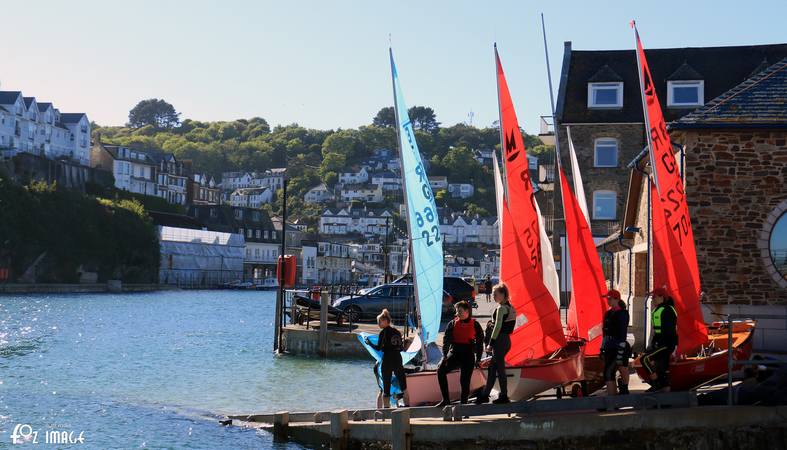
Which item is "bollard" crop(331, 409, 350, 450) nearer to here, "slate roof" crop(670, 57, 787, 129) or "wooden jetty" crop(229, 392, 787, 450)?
"wooden jetty" crop(229, 392, 787, 450)

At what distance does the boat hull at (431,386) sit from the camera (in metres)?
16.8

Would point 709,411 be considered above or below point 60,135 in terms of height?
below

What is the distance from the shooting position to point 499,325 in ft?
51.2

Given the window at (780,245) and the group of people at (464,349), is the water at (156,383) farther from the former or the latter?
the window at (780,245)

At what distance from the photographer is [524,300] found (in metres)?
16.9

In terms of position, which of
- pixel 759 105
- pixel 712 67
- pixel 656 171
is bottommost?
pixel 656 171

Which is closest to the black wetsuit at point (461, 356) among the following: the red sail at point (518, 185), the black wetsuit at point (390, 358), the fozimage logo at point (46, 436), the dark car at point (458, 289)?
the black wetsuit at point (390, 358)

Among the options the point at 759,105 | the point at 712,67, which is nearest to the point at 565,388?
the point at 759,105

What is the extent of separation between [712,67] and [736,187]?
32.3m

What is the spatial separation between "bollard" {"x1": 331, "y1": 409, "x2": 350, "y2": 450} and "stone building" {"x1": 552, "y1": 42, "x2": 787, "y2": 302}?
36.4 m

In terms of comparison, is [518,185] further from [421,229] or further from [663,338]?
[663,338]

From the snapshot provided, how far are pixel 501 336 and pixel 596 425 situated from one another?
6.31 feet

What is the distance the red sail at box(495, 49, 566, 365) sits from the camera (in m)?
16.8

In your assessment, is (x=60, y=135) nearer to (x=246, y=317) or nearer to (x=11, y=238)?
(x=11, y=238)
